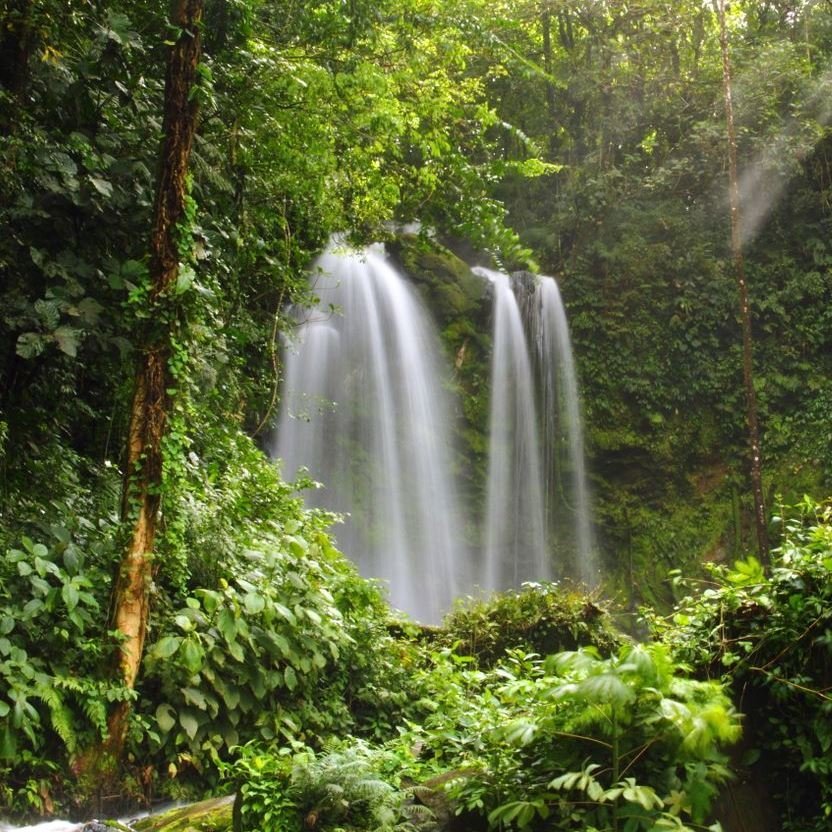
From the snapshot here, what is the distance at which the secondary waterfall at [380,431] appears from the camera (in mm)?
13703

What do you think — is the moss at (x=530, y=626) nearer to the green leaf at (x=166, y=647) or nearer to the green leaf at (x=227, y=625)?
the green leaf at (x=227, y=625)

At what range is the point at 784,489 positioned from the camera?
15.3 metres

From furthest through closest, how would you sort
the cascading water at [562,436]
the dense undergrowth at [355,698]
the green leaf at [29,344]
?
1. the cascading water at [562,436]
2. the green leaf at [29,344]
3. the dense undergrowth at [355,698]

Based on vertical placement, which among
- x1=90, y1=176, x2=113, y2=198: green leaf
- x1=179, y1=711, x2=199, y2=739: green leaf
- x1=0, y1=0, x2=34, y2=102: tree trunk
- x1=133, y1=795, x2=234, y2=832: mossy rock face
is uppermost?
x1=0, y1=0, x2=34, y2=102: tree trunk

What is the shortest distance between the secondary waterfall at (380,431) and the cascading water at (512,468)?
0.83m

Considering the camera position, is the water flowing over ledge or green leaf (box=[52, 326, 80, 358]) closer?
green leaf (box=[52, 326, 80, 358])

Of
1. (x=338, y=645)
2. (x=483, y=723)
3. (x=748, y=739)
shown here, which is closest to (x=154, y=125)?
(x=338, y=645)

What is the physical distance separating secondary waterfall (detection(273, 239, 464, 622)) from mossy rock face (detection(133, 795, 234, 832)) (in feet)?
29.2

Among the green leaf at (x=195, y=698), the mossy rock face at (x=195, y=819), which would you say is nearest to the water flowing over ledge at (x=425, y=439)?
the green leaf at (x=195, y=698)

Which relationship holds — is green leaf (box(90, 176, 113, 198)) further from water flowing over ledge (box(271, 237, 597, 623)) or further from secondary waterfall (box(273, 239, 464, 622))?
secondary waterfall (box(273, 239, 464, 622))

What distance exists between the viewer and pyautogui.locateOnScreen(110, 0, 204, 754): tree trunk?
15.6 ft

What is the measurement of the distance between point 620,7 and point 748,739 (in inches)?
760

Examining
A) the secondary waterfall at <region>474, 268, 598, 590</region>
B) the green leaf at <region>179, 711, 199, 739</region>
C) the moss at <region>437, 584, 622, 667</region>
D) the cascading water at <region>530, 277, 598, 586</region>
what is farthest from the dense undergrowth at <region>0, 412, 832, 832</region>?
the cascading water at <region>530, 277, 598, 586</region>

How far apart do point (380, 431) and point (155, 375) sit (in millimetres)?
9682
